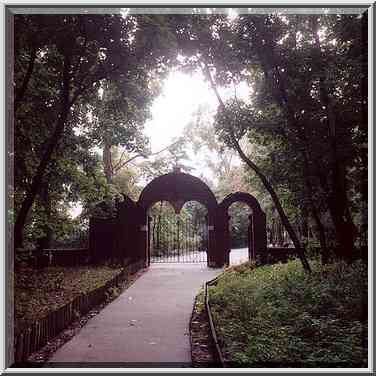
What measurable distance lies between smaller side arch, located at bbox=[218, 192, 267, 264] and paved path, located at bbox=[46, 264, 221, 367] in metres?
6.25

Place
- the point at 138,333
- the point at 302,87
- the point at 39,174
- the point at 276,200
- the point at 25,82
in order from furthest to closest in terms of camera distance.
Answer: the point at 276,200
the point at 302,87
the point at 39,174
the point at 25,82
the point at 138,333

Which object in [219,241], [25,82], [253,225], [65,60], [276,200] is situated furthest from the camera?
[219,241]

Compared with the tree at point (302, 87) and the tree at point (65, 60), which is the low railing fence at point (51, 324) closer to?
the tree at point (65, 60)

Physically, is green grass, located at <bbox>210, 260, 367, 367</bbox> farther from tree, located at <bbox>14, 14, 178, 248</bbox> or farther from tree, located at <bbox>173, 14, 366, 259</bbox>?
tree, located at <bbox>14, 14, 178, 248</bbox>

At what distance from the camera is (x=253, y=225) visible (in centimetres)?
1927

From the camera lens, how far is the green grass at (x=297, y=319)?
19.3ft

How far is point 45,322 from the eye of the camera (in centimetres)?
698

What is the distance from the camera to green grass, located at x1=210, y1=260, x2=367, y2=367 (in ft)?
19.3

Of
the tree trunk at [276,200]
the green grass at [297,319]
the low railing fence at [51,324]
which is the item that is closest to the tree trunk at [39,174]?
the low railing fence at [51,324]

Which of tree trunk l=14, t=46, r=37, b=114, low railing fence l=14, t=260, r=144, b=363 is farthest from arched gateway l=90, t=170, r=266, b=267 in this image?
tree trunk l=14, t=46, r=37, b=114

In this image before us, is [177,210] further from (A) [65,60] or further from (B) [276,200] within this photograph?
(A) [65,60]

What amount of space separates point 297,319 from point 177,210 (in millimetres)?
12245

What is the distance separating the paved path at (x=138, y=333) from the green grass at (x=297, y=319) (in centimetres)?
84

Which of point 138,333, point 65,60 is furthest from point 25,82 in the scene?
point 138,333
